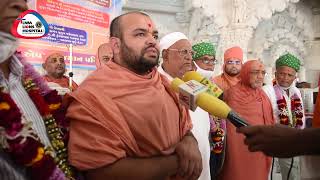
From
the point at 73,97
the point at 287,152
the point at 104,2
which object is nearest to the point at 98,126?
the point at 73,97

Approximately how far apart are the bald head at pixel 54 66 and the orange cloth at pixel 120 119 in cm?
218

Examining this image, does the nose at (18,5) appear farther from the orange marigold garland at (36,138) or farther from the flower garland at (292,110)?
the flower garland at (292,110)

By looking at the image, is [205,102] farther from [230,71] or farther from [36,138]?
[230,71]

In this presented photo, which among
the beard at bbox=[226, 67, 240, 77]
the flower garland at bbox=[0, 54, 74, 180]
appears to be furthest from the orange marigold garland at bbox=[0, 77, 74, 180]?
the beard at bbox=[226, 67, 240, 77]

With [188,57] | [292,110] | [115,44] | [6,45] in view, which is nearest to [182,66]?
[188,57]

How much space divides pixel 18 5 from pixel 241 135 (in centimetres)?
236

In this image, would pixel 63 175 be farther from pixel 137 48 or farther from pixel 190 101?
pixel 137 48

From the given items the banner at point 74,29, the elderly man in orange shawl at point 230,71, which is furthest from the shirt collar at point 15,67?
the elderly man in orange shawl at point 230,71

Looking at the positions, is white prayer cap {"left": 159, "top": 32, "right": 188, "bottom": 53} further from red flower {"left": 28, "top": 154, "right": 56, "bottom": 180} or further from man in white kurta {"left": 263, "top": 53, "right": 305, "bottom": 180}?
red flower {"left": 28, "top": 154, "right": 56, "bottom": 180}

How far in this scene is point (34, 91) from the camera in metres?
1.25

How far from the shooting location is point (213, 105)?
129cm

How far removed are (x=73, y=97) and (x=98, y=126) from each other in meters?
0.16

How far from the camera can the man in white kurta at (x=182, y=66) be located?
2318 millimetres

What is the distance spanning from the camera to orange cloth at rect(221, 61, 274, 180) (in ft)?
10.2
